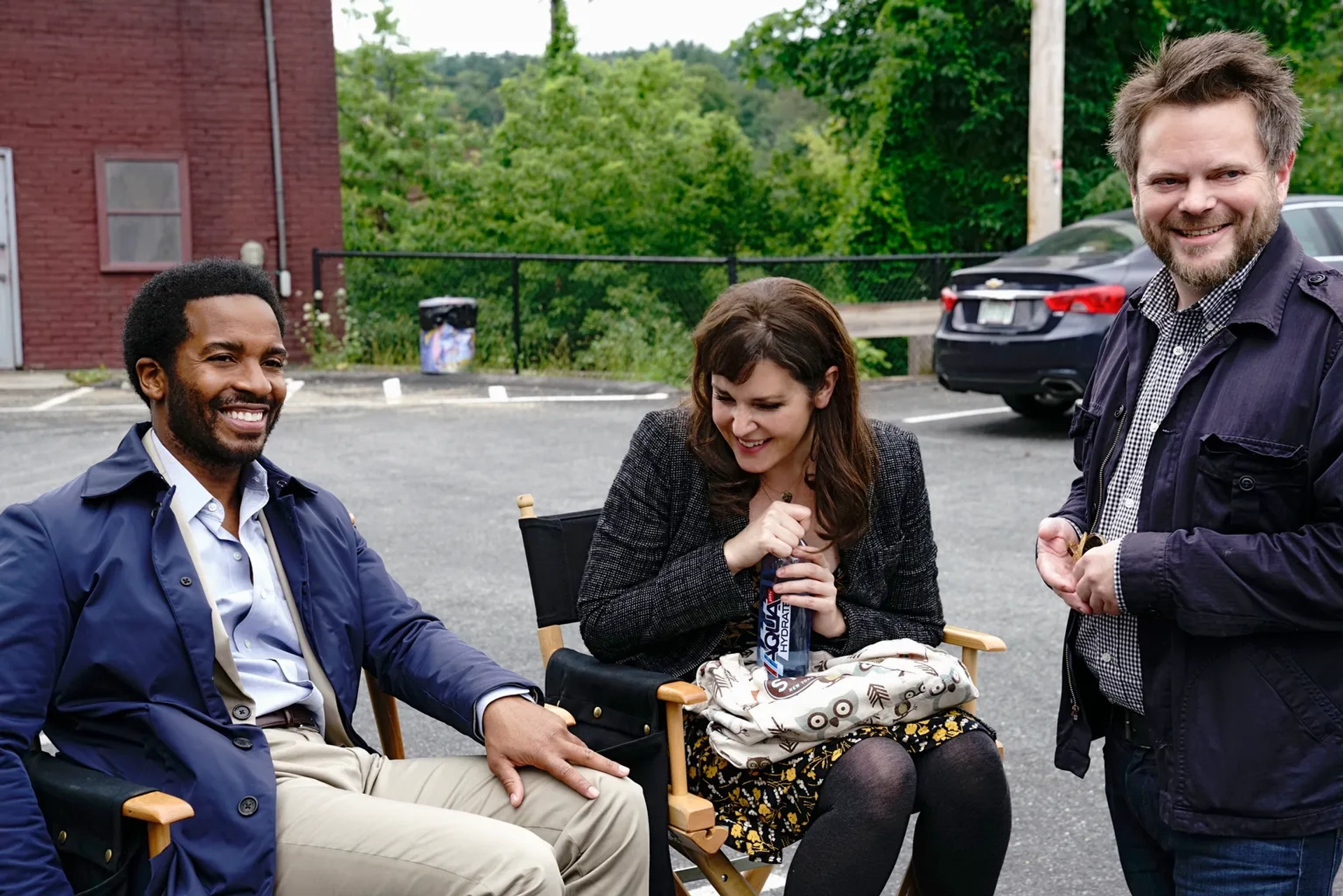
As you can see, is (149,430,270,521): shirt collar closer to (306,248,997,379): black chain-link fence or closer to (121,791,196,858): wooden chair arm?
(121,791,196,858): wooden chair arm

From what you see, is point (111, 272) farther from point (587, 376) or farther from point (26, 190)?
point (587, 376)

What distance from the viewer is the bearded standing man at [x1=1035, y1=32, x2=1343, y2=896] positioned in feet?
7.89

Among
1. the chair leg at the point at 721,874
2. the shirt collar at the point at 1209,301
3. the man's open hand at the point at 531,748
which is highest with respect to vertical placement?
the shirt collar at the point at 1209,301

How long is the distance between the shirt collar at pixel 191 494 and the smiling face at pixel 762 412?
101 cm

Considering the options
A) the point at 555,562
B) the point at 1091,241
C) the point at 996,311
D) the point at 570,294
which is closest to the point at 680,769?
the point at 555,562

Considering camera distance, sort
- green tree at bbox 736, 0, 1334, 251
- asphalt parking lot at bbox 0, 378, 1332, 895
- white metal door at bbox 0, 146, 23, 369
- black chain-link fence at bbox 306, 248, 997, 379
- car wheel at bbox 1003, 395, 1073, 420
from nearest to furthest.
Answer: asphalt parking lot at bbox 0, 378, 1332, 895, car wheel at bbox 1003, 395, 1073, 420, black chain-link fence at bbox 306, 248, 997, 379, white metal door at bbox 0, 146, 23, 369, green tree at bbox 736, 0, 1334, 251

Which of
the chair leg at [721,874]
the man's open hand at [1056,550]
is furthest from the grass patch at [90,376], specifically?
the man's open hand at [1056,550]

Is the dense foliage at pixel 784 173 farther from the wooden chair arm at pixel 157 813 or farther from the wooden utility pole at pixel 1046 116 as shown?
the wooden chair arm at pixel 157 813

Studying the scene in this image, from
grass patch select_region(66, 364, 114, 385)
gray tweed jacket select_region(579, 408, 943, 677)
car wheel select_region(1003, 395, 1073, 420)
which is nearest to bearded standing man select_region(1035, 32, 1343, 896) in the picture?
gray tweed jacket select_region(579, 408, 943, 677)

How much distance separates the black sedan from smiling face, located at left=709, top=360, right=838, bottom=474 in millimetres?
7270

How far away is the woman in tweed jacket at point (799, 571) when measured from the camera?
121 inches

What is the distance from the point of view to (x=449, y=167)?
23266 mm

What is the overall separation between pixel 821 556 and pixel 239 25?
51.9 feet

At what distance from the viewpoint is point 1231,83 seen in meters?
2.47
